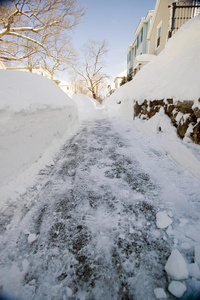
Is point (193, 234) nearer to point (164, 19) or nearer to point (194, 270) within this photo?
point (194, 270)

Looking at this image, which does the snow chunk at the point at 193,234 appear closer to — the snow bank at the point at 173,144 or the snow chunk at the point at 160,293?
the snow chunk at the point at 160,293

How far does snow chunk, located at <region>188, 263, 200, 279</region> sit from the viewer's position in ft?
3.39

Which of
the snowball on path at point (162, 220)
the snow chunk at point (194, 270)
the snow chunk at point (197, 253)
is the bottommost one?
the snow chunk at point (194, 270)

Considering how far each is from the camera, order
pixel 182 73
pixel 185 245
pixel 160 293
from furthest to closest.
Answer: pixel 182 73
pixel 185 245
pixel 160 293

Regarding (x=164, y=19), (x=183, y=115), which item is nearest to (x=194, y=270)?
(x=183, y=115)

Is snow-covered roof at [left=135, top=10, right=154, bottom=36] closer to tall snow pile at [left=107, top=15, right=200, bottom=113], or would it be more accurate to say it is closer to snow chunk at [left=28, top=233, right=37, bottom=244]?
tall snow pile at [left=107, top=15, right=200, bottom=113]

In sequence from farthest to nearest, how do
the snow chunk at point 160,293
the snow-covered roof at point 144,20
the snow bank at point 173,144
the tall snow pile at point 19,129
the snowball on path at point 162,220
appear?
1. the snow-covered roof at point 144,20
2. the snow bank at point 173,144
3. the tall snow pile at point 19,129
4. the snowball on path at point 162,220
5. the snow chunk at point 160,293

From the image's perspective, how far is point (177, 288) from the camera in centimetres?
98

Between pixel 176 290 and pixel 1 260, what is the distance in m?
1.38

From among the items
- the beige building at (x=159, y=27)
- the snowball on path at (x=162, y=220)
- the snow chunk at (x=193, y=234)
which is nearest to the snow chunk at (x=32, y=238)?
the snowball on path at (x=162, y=220)

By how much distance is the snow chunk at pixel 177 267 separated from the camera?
1.03 meters

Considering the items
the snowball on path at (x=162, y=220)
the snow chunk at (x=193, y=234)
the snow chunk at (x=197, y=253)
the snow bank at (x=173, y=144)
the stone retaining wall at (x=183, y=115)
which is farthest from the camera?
the stone retaining wall at (x=183, y=115)

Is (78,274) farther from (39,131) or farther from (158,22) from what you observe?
(158,22)

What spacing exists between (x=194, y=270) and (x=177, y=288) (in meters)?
0.20
